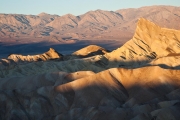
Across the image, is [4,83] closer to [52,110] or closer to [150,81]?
[52,110]

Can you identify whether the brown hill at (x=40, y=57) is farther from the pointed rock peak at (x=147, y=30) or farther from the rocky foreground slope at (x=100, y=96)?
the rocky foreground slope at (x=100, y=96)

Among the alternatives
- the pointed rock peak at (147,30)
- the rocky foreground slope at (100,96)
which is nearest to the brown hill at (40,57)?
the pointed rock peak at (147,30)

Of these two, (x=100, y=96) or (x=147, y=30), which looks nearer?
(x=100, y=96)

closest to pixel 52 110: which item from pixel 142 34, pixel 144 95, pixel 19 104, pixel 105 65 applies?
pixel 19 104

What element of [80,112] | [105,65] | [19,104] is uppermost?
[80,112]

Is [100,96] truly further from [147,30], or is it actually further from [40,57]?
[40,57]

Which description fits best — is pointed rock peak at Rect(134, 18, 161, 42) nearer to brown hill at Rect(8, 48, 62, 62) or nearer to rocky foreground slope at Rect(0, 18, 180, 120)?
rocky foreground slope at Rect(0, 18, 180, 120)

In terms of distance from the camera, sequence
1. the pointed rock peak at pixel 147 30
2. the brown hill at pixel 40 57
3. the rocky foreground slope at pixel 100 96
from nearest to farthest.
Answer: the rocky foreground slope at pixel 100 96
the pointed rock peak at pixel 147 30
the brown hill at pixel 40 57

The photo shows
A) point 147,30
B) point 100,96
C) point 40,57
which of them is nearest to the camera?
point 100,96

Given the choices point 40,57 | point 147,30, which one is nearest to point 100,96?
point 147,30

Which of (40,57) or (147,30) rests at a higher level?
(147,30)

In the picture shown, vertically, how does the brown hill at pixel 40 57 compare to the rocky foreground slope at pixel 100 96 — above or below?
below
